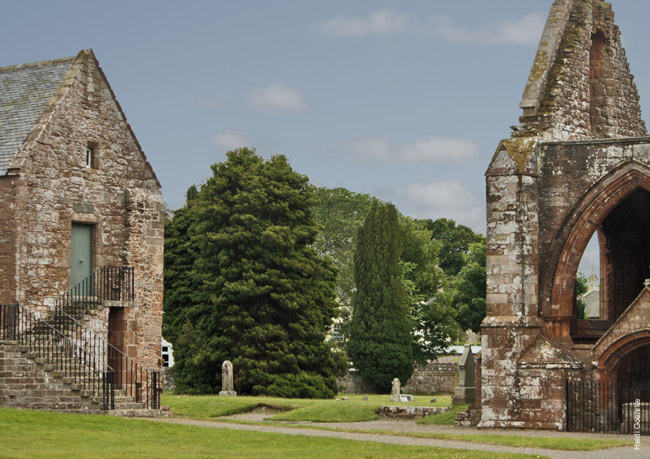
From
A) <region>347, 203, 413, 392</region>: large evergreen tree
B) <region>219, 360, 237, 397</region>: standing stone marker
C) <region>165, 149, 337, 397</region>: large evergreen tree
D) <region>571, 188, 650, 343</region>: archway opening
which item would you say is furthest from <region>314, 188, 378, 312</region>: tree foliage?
<region>571, 188, 650, 343</region>: archway opening

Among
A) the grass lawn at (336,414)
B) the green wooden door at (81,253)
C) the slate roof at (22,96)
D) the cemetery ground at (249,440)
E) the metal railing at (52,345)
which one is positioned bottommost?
the grass lawn at (336,414)

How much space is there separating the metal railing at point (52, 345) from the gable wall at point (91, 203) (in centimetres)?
47

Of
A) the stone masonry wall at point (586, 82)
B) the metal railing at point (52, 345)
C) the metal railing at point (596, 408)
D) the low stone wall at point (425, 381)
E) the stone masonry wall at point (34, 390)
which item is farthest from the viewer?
the low stone wall at point (425, 381)

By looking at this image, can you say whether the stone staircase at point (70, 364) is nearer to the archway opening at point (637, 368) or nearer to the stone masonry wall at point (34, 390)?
the stone masonry wall at point (34, 390)

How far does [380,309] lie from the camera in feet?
171

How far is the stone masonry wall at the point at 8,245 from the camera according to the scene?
26.4 metres

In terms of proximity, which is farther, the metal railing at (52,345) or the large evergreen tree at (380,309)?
the large evergreen tree at (380,309)

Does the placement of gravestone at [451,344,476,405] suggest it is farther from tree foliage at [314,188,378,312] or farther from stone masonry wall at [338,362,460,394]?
tree foliage at [314,188,378,312]

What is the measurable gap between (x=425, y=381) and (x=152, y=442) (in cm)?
3533

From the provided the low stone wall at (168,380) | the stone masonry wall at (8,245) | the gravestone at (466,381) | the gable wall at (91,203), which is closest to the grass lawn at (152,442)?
the stone masonry wall at (8,245)

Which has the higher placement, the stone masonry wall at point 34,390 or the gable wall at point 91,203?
the gable wall at point 91,203

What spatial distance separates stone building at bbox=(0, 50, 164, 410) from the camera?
2620 cm

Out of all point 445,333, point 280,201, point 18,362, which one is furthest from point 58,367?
point 445,333

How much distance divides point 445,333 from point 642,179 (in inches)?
1281
